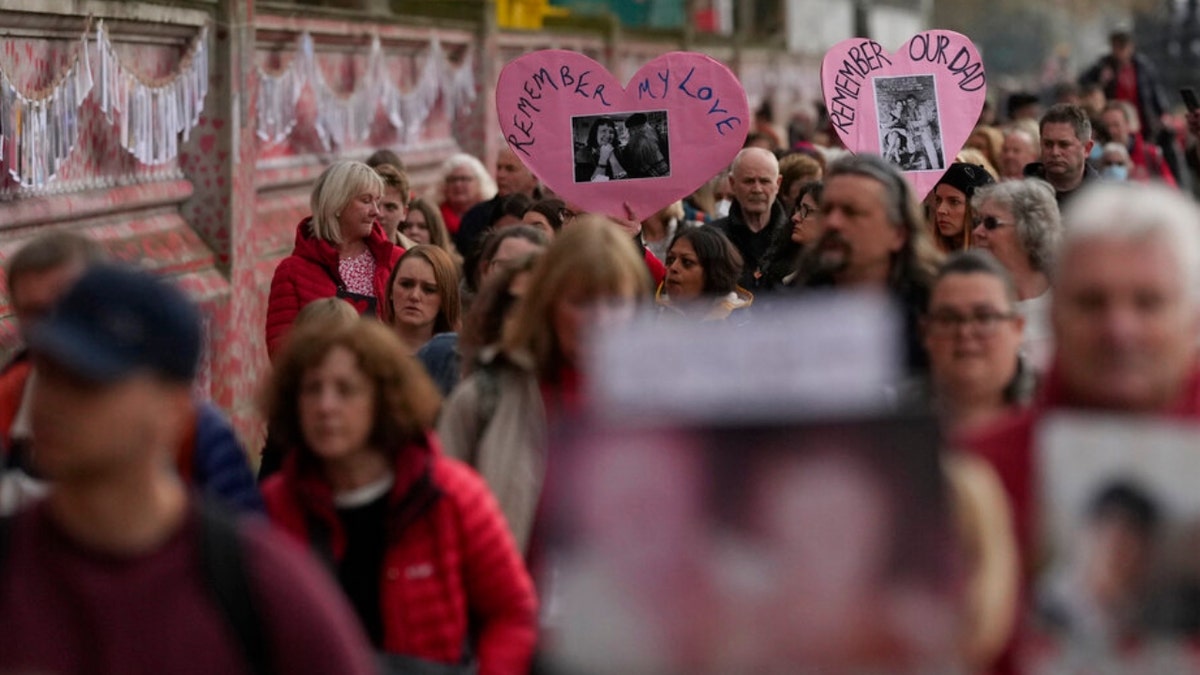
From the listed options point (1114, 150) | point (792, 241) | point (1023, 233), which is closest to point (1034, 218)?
point (1023, 233)

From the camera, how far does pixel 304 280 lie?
9352mm

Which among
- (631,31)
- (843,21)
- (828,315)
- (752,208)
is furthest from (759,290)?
(843,21)

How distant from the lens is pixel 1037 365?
19.1ft

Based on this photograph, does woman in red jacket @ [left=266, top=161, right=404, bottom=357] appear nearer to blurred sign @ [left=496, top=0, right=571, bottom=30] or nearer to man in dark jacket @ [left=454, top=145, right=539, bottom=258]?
man in dark jacket @ [left=454, top=145, right=539, bottom=258]

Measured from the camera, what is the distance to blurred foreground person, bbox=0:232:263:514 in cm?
465

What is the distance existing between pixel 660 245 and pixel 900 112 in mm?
Result: 1659

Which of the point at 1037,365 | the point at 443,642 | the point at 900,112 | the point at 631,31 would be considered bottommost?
the point at 443,642

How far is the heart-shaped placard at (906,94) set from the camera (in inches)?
395

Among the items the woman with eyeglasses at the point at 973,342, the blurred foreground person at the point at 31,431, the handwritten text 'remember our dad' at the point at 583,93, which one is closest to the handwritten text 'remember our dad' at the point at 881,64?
the handwritten text 'remember our dad' at the point at 583,93

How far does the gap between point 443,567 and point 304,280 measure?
4897 mm

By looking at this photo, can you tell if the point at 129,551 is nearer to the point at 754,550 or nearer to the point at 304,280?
the point at 754,550

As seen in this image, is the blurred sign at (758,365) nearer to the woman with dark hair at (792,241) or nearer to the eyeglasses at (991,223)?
the eyeglasses at (991,223)

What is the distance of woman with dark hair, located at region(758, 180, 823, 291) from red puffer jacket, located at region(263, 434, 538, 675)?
4070mm

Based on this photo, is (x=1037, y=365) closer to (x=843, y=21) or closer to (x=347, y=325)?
(x=347, y=325)
